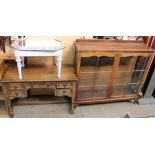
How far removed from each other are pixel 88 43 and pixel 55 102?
3.25 ft

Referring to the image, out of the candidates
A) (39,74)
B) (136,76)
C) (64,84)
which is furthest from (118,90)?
(39,74)

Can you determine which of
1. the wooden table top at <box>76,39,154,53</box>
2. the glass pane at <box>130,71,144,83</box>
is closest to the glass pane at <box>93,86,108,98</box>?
the glass pane at <box>130,71,144,83</box>

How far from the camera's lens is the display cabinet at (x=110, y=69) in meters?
1.99

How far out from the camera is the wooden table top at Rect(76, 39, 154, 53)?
1.97 meters

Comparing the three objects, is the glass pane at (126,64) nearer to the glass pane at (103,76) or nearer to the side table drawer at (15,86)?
the glass pane at (103,76)

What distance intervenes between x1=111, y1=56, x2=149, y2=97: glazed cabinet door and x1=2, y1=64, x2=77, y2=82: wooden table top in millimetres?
693

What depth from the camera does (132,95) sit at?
2.49 metres

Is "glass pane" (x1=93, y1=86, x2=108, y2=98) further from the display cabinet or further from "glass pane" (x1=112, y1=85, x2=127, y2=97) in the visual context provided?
"glass pane" (x1=112, y1=85, x2=127, y2=97)

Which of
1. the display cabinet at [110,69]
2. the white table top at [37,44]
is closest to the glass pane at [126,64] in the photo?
the display cabinet at [110,69]

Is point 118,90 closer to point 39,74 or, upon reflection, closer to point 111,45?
point 111,45

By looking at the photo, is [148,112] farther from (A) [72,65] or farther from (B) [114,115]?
(A) [72,65]

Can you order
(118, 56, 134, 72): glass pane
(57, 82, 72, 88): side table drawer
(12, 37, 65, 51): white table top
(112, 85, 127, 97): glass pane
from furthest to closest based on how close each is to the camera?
(112, 85, 127, 97): glass pane < (118, 56, 134, 72): glass pane < (57, 82, 72, 88): side table drawer < (12, 37, 65, 51): white table top

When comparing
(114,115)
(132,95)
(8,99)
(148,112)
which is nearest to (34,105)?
(8,99)

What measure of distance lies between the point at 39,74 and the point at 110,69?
956 mm
